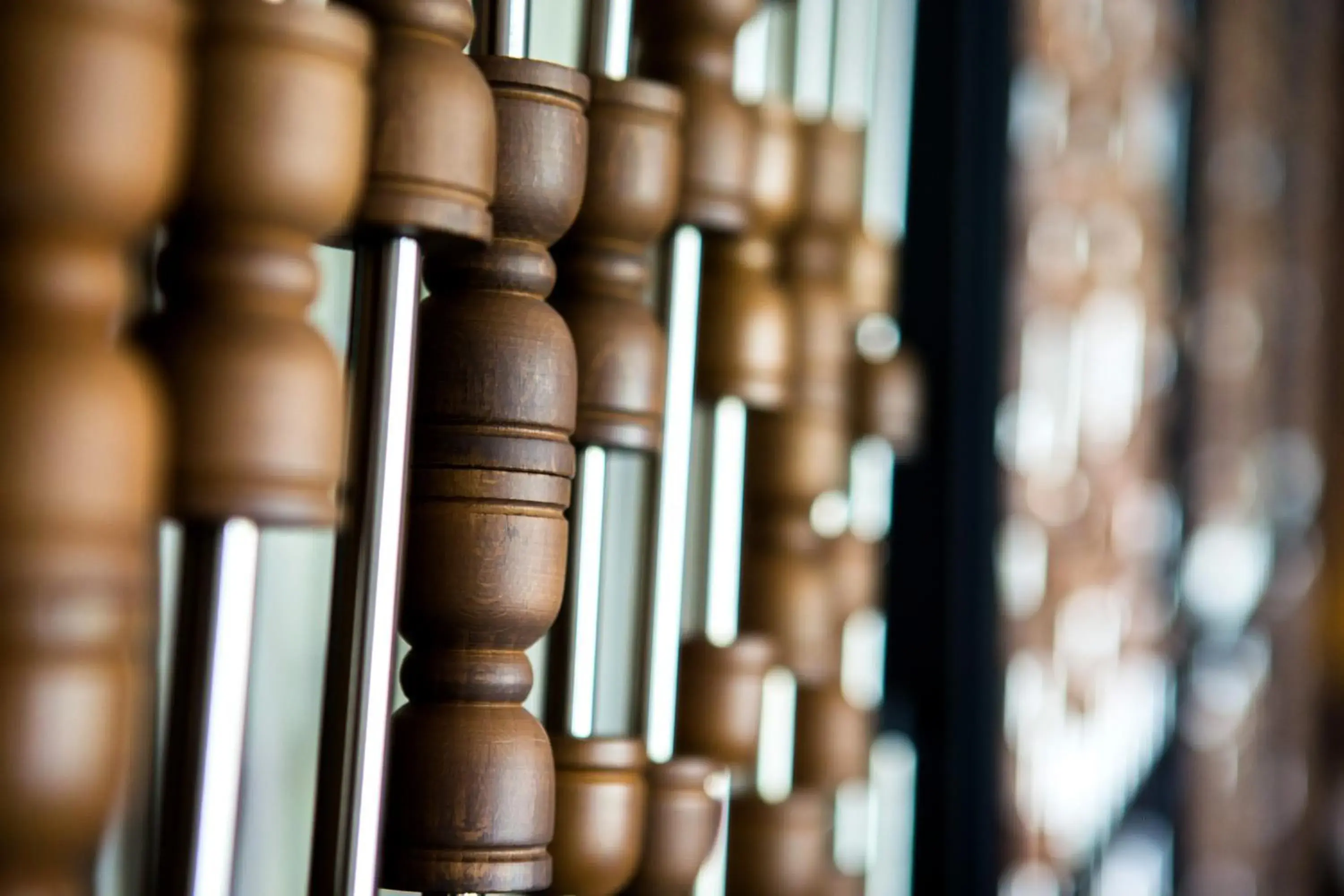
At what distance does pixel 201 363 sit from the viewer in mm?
293

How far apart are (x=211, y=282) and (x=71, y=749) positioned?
0.09m

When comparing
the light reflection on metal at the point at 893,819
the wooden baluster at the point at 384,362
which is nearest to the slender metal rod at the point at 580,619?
the wooden baluster at the point at 384,362

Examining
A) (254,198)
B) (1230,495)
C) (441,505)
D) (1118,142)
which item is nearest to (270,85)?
(254,198)

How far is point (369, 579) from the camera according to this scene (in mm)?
366

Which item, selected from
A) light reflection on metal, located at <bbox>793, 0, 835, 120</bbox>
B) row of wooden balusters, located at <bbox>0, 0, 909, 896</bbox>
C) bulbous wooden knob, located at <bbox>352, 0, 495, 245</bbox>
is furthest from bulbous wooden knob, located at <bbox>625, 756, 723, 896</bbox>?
light reflection on metal, located at <bbox>793, 0, 835, 120</bbox>

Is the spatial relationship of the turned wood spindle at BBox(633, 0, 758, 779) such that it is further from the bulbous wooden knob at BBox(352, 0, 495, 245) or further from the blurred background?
the bulbous wooden knob at BBox(352, 0, 495, 245)

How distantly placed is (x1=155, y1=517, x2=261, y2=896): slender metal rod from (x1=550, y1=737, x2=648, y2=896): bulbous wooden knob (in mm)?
131

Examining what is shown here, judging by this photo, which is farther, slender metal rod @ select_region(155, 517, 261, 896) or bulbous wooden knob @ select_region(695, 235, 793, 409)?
bulbous wooden knob @ select_region(695, 235, 793, 409)

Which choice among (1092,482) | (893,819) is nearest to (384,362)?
(893,819)

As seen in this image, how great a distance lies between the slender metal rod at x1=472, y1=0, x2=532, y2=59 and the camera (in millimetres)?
424

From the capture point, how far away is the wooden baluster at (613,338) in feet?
1.46

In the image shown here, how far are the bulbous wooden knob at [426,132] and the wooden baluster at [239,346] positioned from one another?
27mm

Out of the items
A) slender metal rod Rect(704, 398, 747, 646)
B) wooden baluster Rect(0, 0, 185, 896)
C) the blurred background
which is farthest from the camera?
the blurred background

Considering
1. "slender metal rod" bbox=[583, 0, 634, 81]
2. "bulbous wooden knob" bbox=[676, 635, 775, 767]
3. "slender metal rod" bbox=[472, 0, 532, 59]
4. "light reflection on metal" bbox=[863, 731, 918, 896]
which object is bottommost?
"light reflection on metal" bbox=[863, 731, 918, 896]
